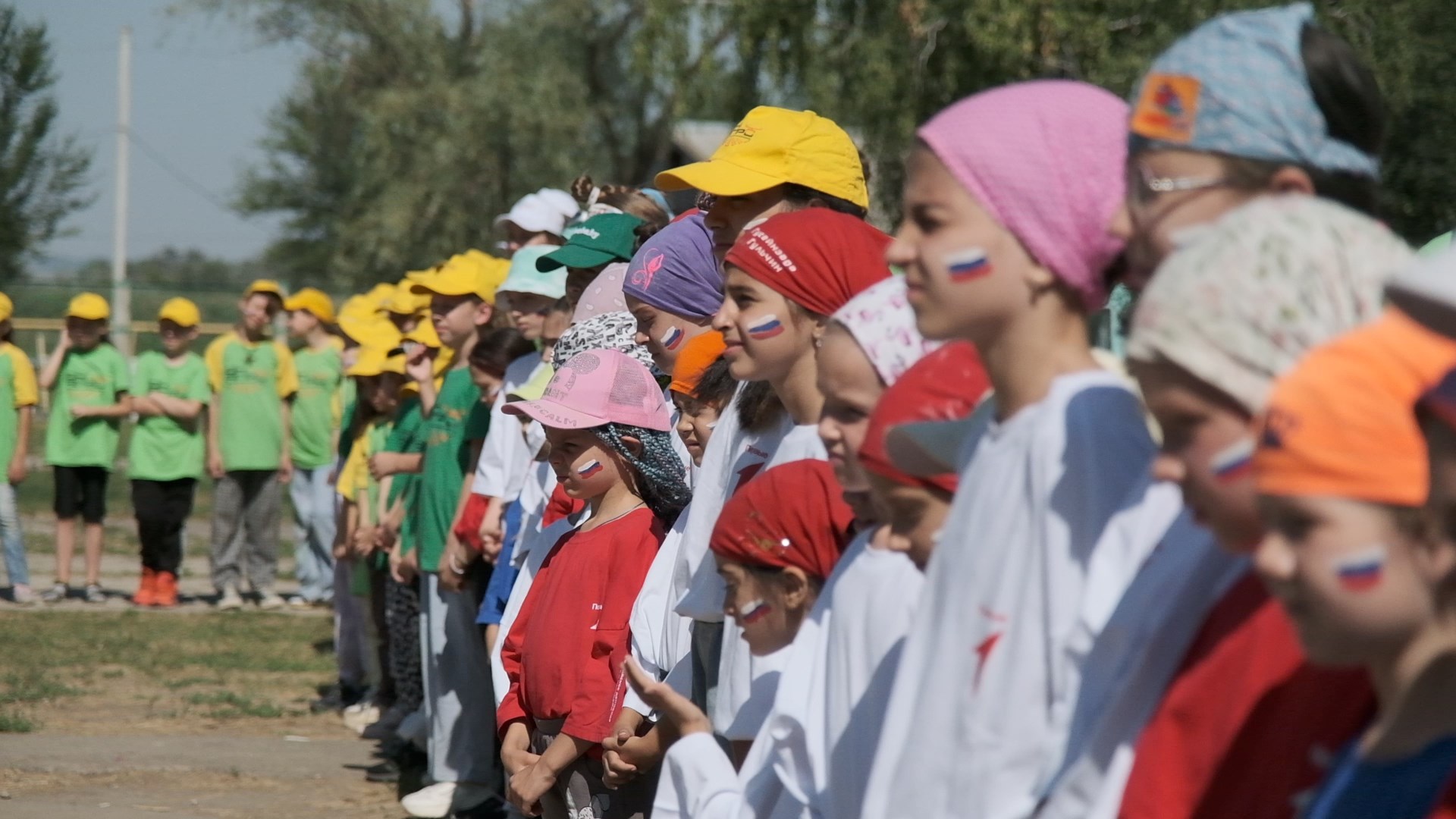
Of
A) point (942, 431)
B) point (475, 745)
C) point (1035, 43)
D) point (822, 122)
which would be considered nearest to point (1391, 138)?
point (1035, 43)

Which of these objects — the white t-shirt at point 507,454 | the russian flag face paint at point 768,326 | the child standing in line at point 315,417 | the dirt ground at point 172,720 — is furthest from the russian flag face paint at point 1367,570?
the child standing in line at point 315,417

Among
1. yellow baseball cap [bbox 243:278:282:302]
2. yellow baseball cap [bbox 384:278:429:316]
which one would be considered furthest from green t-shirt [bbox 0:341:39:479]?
yellow baseball cap [bbox 384:278:429:316]

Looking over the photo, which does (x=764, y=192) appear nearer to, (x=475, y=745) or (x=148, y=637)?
(x=475, y=745)

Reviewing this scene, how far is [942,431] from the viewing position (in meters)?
2.63

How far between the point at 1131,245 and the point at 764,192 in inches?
97.0

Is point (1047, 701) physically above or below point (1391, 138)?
below

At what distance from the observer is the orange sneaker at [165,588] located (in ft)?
46.6

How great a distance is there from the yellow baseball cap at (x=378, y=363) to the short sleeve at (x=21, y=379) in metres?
5.25

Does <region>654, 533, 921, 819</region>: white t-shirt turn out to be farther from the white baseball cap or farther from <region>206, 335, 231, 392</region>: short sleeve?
<region>206, 335, 231, 392</region>: short sleeve

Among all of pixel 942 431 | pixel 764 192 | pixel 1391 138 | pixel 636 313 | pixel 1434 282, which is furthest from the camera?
pixel 1391 138

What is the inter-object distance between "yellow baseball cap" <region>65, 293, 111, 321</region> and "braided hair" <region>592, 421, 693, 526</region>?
1019cm

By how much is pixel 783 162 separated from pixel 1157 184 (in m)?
2.51

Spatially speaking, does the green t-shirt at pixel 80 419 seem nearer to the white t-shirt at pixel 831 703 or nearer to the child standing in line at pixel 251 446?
the child standing in line at pixel 251 446

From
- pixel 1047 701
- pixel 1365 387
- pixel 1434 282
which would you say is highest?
pixel 1434 282
